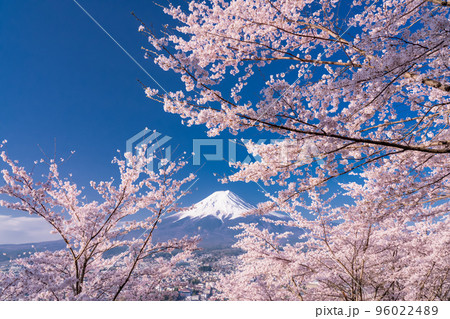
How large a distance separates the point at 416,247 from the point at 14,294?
9.49 metres

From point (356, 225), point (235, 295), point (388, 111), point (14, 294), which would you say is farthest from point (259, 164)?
point (235, 295)

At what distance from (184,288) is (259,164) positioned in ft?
21.0

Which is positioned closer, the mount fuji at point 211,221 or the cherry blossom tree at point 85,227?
the cherry blossom tree at point 85,227

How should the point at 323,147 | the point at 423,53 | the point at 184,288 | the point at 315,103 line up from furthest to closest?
the point at 184,288 < the point at 323,147 < the point at 315,103 < the point at 423,53

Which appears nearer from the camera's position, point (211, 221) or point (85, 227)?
point (85, 227)

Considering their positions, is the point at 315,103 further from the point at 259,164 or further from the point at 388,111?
the point at 388,111

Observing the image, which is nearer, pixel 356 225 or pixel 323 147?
pixel 323 147

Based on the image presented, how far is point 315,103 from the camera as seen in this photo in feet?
7.03

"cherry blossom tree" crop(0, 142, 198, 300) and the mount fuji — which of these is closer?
"cherry blossom tree" crop(0, 142, 198, 300)

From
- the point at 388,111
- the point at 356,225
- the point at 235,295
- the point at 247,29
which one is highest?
the point at 247,29

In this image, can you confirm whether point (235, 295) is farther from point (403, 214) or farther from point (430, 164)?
point (430, 164)

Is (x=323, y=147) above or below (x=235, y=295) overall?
above

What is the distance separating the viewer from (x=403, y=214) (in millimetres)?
3352
